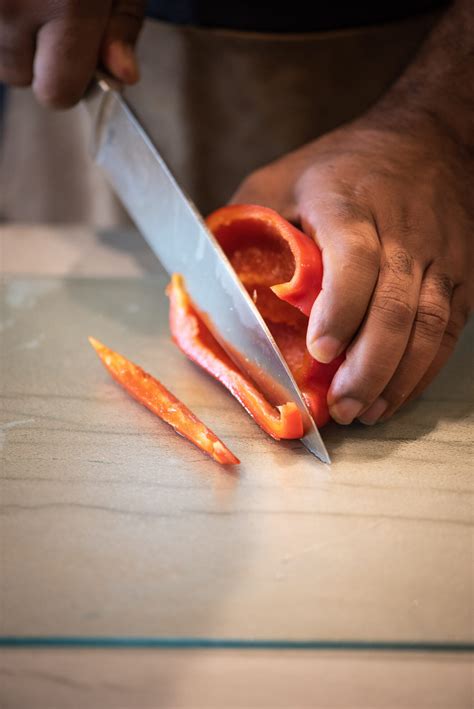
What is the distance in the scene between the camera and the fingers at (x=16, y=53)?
2.00 metres

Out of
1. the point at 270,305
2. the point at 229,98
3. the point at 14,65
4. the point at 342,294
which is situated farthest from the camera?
the point at 229,98

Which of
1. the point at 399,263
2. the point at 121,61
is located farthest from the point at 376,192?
the point at 121,61

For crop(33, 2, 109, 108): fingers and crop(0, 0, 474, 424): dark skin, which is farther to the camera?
crop(33, 2, 109, 108): fingers

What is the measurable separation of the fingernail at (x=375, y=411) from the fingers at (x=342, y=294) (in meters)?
0.13

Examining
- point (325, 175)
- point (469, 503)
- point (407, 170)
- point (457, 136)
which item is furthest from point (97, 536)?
point (457, 136)

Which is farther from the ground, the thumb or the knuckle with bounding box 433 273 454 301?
the thumb

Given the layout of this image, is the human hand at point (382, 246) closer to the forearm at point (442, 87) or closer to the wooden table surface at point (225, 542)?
the forearm at point (442, 87)

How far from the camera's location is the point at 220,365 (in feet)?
5.70

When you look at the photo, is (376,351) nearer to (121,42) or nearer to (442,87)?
(442,87)

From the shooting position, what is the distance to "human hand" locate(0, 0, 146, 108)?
195 cm

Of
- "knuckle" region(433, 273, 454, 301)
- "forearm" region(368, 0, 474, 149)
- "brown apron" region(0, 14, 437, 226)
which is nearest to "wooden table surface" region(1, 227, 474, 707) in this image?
"knuckle" region(433, 273, 454, 301)

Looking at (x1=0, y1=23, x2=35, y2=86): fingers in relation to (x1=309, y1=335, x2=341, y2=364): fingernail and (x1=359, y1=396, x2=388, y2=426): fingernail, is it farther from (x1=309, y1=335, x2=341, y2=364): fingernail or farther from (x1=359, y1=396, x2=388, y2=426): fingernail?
(x1=359, y1=396, x2=388, y2=426): fingernail

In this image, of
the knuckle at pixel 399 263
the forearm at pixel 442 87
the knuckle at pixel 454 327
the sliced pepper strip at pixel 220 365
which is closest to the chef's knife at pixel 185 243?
the sliced pepper strip at pixel 220 365

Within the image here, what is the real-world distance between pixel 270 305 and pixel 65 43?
2.60 ft
